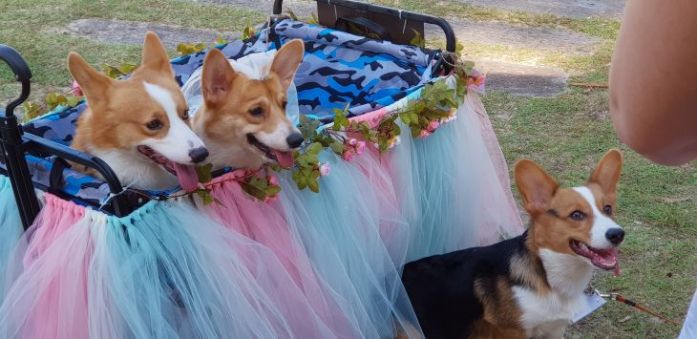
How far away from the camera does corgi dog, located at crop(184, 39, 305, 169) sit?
6.42 ft

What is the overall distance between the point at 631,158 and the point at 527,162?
1.81 m

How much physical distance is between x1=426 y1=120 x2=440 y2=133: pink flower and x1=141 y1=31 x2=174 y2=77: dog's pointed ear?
881 mm

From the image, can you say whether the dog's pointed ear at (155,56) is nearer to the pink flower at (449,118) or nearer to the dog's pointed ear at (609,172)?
the pink flower at (449,118)

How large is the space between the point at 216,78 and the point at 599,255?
1176 millimetres

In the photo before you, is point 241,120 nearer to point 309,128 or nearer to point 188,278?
point 309,128

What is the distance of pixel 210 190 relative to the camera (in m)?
1.88

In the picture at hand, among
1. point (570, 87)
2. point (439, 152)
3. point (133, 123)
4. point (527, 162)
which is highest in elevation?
point (133, 123)

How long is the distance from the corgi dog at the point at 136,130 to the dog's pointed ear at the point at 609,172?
1178mm

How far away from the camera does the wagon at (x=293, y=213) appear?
1.72 m

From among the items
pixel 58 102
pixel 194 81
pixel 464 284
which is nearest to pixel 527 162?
pixel 464 284

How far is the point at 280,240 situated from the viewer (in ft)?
6.66

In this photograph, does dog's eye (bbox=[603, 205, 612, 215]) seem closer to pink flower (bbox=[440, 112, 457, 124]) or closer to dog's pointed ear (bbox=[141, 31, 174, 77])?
pink flower (bbox=[440, 112, 457, 124])

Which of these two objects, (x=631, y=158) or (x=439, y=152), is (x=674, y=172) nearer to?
(x=631, y=158)

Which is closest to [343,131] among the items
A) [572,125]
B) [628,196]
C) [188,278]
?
[188,278]
